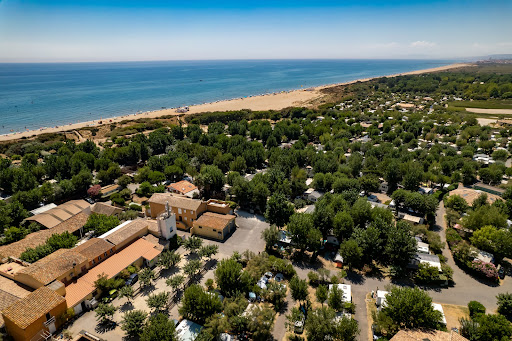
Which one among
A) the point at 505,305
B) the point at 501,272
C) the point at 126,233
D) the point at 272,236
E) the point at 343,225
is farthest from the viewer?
the point at 126,233

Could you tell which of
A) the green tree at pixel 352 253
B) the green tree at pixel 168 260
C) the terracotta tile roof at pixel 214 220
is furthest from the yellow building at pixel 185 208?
the green tree at pixel 352 253

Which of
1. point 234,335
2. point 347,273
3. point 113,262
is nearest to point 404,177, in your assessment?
point 347,273

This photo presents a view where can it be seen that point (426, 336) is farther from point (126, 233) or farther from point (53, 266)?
point (53, 266)

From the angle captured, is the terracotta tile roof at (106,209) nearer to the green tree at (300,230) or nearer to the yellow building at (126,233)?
the yellow building at (126,233)

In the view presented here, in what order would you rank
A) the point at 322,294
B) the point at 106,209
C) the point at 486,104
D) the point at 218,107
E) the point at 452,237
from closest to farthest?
the point at 322,294, the point at 452,237, the point at 106,209, the point at 486,104, the point at 218,107

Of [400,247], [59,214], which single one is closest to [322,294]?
[400,247]

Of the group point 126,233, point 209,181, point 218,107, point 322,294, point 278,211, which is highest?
point 218,107

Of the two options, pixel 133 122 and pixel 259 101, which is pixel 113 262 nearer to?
pixel 133 122
